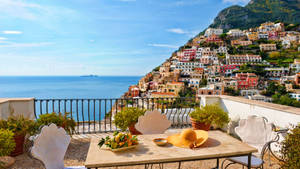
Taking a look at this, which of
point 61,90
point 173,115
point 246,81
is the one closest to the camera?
point 173,115

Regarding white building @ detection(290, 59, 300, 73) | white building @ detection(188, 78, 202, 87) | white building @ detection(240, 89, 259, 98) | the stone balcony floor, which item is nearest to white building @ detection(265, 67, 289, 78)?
white building @ detection(290, 59, 300, 73)

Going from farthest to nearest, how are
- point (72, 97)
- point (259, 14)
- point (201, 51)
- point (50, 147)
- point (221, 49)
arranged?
point (201, 51), point (259, 14), point (221, 49), point (72, 97), point (50, 147)

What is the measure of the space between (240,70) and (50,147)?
1639 inches

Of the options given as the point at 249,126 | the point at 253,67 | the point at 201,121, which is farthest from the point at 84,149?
the point at 253,67

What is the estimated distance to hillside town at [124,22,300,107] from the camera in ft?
88.5

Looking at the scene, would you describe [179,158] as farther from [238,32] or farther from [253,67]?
[238,32]

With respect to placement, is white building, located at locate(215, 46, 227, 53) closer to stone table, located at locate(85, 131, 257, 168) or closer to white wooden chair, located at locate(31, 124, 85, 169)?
stone table, located at locate(85, 131, 257, 168)

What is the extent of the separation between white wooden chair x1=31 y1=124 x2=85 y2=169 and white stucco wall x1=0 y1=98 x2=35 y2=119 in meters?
2.37

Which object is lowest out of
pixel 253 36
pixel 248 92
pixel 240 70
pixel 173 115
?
pixel 248 92

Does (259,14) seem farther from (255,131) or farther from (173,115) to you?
(255,131)

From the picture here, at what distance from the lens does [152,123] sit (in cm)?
260

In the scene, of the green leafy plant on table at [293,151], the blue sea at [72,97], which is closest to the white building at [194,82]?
the blue sea at [72,97]

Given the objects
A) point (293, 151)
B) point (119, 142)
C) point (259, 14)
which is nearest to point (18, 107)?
point (119, 142)

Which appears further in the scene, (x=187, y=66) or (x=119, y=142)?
(x=187, y=66)
